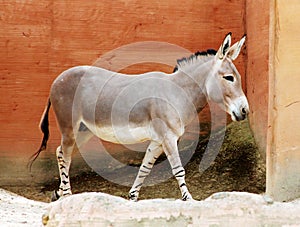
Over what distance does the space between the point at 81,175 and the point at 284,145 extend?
3.64 meters

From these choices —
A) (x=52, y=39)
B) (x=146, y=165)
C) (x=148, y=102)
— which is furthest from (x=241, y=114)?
(x=52, y=39)

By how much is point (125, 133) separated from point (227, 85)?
3.63 ft

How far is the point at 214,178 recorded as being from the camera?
8.62m

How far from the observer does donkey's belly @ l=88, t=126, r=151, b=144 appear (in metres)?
7.51

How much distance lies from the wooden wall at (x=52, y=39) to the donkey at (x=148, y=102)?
107 centimetres

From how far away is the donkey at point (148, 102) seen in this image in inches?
292

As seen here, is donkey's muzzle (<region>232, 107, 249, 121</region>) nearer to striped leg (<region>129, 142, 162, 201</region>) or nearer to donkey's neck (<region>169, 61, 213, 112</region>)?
donkey's neck (<region>169, 61, 213, 112</region>)

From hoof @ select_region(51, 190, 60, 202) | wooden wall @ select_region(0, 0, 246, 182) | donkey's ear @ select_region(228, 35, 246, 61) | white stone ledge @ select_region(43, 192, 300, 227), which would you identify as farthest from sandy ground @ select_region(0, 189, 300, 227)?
wooden wall @ select_region(0, 0, 246, 182)

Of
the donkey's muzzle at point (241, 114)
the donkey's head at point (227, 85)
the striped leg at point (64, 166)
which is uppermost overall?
the donkey's head at point (227, 85)

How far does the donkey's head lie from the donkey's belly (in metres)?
0.75

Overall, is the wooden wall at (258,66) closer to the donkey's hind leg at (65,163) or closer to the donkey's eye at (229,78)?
the donkey's eye at (229,78)

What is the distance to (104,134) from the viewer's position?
775 cm

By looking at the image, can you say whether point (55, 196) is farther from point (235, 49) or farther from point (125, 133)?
point (235, 49)

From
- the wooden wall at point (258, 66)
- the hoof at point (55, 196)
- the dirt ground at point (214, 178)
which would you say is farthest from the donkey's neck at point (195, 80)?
the hoof at point (55, 196)
